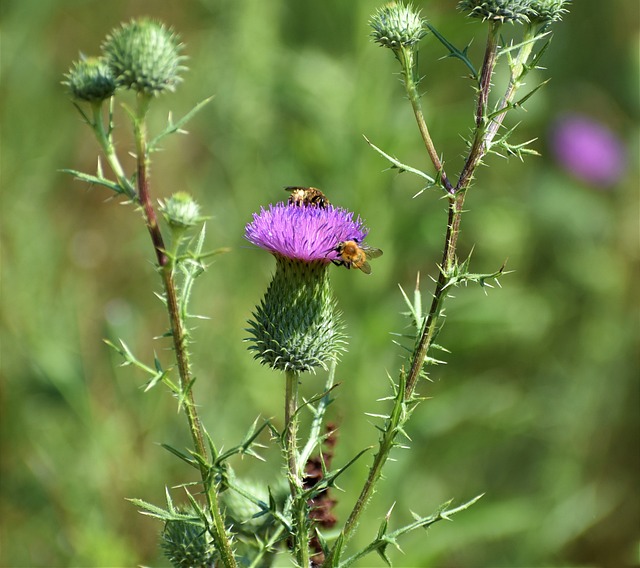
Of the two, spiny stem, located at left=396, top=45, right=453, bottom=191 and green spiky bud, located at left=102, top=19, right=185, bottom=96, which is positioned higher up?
green spiky bud, located at left=102, top=19, right=185, bottom=96

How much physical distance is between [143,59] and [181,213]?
400mm

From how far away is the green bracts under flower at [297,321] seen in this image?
217 cm

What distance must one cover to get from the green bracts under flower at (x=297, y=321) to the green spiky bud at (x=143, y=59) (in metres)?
0.54

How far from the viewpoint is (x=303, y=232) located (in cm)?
215

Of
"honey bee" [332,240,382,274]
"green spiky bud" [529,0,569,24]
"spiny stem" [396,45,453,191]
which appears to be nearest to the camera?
"spiny stem" [396,45,453,191]

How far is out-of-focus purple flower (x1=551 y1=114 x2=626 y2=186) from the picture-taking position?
6.31m

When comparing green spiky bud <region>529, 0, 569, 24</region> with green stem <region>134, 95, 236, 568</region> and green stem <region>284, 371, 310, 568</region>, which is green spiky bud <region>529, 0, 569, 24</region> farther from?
green stem <region>284, 371, 310, 568</region>

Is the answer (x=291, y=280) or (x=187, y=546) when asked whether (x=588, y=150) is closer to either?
(x=291, y=280)

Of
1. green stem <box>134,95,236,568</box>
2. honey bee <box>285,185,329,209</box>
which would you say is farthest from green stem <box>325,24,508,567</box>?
honey bee <box>285,185,329,209</box>

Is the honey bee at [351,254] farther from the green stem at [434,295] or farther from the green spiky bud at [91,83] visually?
the green spiky bud at [91,83]

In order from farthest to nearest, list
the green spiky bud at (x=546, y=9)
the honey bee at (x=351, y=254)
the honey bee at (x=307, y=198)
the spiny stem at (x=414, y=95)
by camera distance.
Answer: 1. the honey bee at (x=307, y=198)
2. the honey bee at (x=351, y=254)
3. the green spiky bud at (x=546, y=9)
4. the spiny stem at (x=414, y=95)

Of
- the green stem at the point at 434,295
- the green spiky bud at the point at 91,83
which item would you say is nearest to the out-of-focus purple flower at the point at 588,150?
the green stem at the point at 434,295

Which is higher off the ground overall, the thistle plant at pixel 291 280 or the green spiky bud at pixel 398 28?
the green spiky bud at pixel 398 28

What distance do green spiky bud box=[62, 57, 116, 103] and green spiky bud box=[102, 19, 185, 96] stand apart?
33 mm
